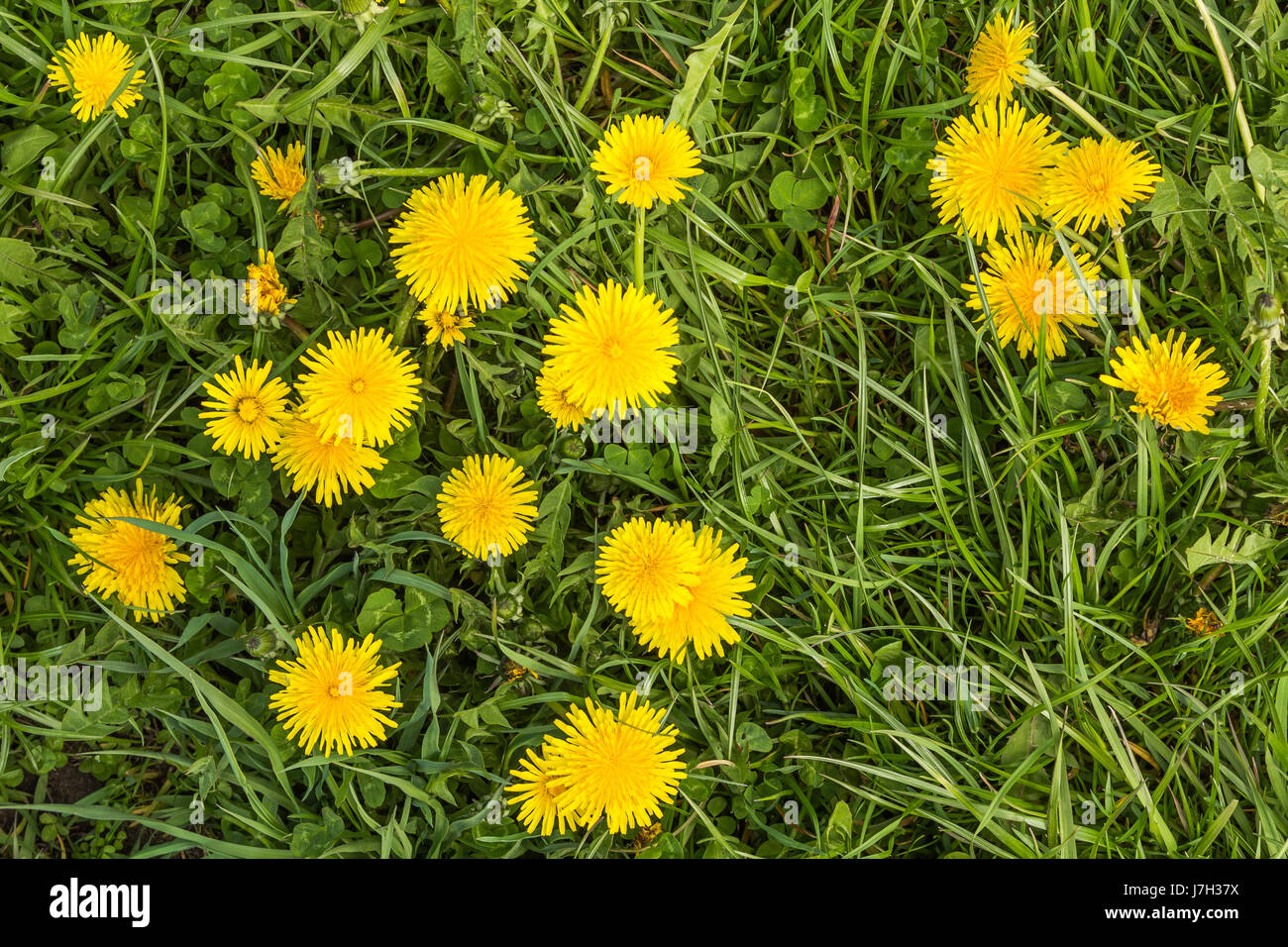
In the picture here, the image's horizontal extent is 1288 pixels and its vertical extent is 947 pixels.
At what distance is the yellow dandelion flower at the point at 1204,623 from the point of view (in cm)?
178

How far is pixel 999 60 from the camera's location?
5.84 ft

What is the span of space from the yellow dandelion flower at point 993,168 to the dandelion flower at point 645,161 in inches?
22.0

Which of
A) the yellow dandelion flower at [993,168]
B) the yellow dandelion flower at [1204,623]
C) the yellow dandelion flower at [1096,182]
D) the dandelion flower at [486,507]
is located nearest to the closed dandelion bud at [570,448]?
the dandelion flower at [486,507]

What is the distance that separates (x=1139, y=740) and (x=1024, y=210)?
1.20m

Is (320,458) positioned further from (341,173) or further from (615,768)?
(615,768)

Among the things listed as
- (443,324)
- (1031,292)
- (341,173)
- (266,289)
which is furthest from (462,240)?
(1031,292)

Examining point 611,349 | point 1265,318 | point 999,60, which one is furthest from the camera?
point 999,60

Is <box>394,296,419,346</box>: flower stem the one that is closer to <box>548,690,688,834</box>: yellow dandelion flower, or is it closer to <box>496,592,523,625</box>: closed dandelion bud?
<box>496,592,523,625</box>: closed dandelion bud

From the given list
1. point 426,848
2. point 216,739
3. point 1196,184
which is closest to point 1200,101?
point 1196,184

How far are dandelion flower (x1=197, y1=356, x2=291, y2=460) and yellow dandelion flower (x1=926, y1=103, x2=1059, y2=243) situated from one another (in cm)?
146

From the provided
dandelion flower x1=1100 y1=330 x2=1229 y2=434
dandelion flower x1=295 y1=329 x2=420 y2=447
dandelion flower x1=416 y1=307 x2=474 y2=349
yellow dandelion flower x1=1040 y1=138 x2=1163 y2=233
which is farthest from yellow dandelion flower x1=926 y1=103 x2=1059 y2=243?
dandelion flower x1=295 y1=329 x2=420 y2=447

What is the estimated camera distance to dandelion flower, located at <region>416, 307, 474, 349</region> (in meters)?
1.67

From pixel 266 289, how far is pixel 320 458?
39 cm

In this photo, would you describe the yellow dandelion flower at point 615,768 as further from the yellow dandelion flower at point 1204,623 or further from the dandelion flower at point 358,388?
the yellow dandelion flower at point 1204,623
